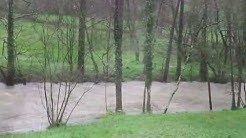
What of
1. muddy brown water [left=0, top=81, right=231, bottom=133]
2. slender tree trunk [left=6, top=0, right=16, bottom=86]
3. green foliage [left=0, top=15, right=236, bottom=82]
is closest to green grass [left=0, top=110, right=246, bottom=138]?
muddy brown water [left=0, top=81, right=231, bottom=133]

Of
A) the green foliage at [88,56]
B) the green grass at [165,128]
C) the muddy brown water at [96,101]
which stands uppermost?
the green foliage at [88,56]

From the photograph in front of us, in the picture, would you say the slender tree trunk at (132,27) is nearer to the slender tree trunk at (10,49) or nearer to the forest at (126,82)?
the forest at (126,82)

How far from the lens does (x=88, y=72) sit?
1895 inches

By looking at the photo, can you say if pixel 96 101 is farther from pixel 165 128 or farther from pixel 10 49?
pixel 165 128

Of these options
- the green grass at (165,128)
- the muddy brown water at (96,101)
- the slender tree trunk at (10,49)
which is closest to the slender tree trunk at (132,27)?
the muddy brown water at (96,101)

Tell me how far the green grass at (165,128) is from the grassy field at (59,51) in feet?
60.7

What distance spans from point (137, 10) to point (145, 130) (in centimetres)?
4906

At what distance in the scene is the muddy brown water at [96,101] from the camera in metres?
31.1

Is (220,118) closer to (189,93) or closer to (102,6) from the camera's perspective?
(189,93)

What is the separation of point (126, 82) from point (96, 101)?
32.3 ft

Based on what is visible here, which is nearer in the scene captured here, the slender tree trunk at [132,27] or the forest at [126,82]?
the forest at [126,82]

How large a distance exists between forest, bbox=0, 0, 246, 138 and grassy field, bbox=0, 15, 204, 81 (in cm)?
14

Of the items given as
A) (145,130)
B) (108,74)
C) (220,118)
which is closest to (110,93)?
(108,74)

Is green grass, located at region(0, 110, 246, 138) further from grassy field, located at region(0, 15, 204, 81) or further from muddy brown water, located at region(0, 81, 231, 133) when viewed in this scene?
grassy field, located at region(0, 15, 204, 81)
